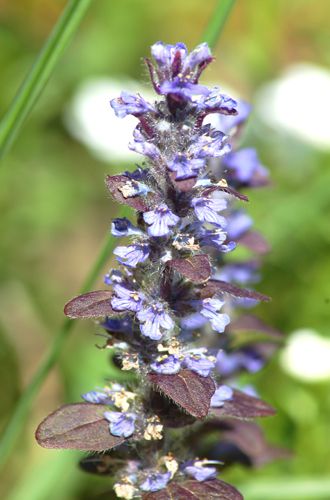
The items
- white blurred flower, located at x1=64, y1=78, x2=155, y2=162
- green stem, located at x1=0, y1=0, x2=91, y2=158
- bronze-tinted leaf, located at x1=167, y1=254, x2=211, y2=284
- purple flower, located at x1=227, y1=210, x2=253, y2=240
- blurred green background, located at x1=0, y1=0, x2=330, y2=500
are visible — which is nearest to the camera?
bronze-tinted leaf, located at x1=167, y1=254, x2=211, y2=284

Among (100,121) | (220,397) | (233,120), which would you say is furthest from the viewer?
(100,121)

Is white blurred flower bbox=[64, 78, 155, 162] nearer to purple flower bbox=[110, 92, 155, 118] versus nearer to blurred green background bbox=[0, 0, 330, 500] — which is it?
blurred green background bbox=[0, 0, 330, 500]

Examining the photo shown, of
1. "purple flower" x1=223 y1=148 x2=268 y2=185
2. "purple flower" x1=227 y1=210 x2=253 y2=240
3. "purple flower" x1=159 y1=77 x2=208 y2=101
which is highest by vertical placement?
"purple flower" x1=159 y1=77 x2=208 y2=101

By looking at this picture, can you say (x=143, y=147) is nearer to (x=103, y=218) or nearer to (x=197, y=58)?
(x=197, y=58)

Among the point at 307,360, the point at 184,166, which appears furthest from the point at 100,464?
the point at 307,360

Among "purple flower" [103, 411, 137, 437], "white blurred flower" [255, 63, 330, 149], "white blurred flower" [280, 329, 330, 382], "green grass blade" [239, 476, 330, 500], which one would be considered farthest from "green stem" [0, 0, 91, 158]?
"white blurred flower" [255, 63, 330, 149]
